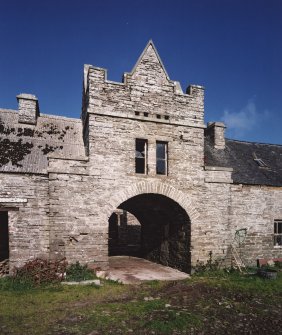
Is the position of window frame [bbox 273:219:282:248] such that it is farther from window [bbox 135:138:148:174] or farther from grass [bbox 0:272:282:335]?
window [bbox 135:138:148:174]

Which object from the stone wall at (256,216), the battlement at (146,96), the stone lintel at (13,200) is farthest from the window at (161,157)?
the stone lintel at (13,200)

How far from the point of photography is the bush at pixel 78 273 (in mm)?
10094

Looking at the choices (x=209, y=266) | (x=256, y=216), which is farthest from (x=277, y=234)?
(x=209, y=266)

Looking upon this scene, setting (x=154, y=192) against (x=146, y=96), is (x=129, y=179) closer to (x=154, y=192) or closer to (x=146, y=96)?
(x=154, y=192)

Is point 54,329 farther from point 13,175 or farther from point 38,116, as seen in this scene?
point 38,116

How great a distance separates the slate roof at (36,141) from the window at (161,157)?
340cm

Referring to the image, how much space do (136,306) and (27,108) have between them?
10361 mm

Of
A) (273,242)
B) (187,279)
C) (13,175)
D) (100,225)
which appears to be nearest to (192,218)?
(187,279)

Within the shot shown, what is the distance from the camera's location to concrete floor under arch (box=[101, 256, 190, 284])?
37.8ft

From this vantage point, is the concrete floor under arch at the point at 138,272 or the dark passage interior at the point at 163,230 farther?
the dark passage interior at the point at 163,230

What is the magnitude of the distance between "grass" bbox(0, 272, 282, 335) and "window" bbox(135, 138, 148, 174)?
15.7ft

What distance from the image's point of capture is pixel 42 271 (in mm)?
9953

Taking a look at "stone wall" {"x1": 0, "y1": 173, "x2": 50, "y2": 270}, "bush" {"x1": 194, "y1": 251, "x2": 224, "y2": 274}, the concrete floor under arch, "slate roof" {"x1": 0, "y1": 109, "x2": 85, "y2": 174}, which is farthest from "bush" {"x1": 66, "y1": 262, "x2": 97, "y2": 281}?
"bush" {"x1": 194, "y1": 251, "x2": 224, "y2": 274}

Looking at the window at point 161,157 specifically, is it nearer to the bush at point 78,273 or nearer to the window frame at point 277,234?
the bush at point 78,273
